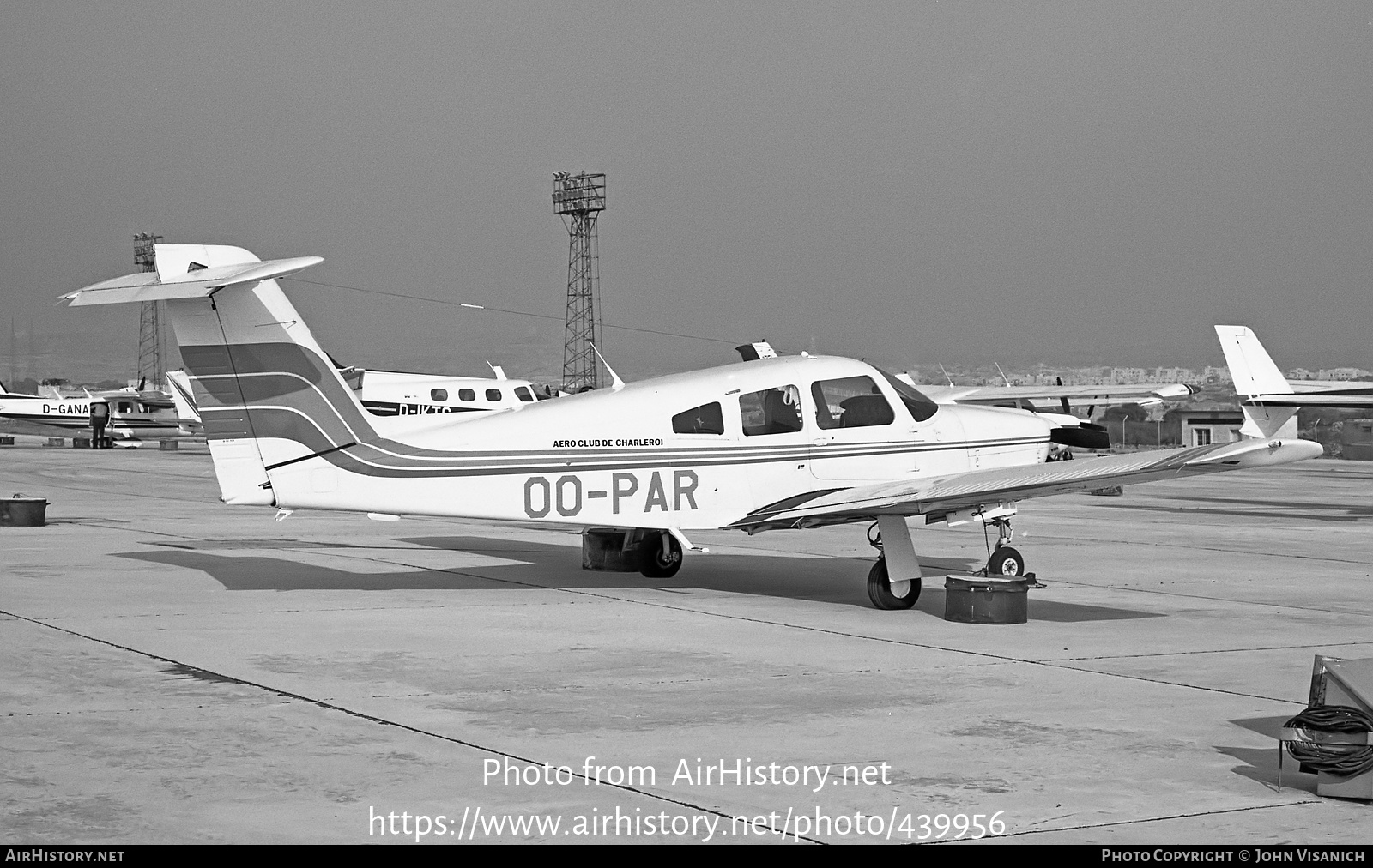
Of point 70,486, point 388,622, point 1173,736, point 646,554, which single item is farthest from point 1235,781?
point 70,486

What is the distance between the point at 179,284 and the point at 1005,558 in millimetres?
7817

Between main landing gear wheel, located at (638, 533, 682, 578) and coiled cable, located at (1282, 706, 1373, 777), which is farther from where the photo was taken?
main landing gear wheel, located at (638, 533, 682, 578)

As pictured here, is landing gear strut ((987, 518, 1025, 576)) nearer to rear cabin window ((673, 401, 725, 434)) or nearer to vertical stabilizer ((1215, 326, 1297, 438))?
rear cabin window ((673, 401, 725, 434))

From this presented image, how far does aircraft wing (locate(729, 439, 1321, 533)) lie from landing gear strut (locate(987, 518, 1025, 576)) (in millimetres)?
591

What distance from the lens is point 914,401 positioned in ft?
49.1

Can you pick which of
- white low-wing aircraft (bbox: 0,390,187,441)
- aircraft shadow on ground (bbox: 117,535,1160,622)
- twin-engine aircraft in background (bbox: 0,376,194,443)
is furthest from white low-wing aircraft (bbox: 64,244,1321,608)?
white low-wing aircraft (bbox: 0,390,187,441)

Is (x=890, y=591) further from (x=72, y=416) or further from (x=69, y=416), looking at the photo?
(x=69, y=416)

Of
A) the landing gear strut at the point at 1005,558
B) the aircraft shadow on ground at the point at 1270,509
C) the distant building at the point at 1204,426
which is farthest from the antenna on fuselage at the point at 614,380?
the distant building at the point at 1204,426

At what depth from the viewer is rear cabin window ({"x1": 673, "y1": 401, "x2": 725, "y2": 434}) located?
14.1m

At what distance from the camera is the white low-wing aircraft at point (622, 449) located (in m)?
12.9

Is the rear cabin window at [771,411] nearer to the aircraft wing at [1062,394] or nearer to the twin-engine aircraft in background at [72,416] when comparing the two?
the aircraft wing at [1062,394]

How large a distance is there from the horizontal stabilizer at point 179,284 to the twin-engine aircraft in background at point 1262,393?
25.3 metres

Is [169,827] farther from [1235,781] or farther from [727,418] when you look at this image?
[727,418]

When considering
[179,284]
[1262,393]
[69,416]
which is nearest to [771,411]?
[179,284]
